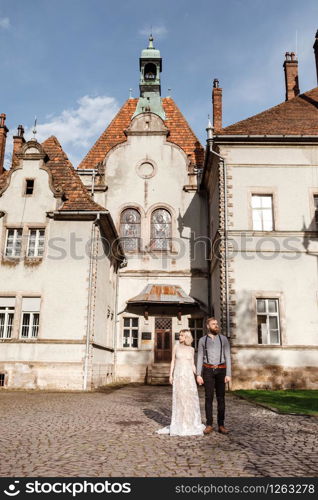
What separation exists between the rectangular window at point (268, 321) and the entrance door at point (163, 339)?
Result: 598cm

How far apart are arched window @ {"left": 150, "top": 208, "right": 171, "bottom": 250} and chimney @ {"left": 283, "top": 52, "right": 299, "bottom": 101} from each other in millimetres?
10457

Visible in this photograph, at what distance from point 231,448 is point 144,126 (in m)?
21.0

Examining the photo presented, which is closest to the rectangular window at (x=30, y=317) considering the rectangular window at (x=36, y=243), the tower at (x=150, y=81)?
the rectangular window at (x=36, y=243)

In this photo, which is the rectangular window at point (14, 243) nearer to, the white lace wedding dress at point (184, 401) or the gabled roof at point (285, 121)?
the gabled roof at point (285, 121)

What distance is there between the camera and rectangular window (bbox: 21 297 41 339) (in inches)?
652

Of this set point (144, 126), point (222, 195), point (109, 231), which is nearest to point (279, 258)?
point (222, 195)

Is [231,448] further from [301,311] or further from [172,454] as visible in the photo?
[301,311]

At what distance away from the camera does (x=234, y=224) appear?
17797 millimetres

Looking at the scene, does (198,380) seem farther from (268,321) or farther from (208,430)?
(268,321)

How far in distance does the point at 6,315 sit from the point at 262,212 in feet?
37.0

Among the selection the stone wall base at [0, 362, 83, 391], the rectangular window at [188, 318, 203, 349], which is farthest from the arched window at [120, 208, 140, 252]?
the stone wall base at [0, 362, 83, 391]

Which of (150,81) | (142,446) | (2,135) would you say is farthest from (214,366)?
(150,81)

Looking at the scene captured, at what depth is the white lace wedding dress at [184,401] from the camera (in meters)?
7.07

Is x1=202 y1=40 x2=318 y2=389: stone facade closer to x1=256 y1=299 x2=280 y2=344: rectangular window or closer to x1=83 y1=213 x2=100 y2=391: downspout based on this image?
x1=256 y1=299 x2=280 y2=344: rectangular window
